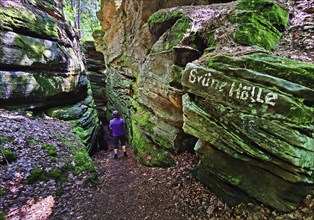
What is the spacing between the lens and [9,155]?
6.10 metres

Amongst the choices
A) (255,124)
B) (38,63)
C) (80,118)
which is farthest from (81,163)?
(255,124)

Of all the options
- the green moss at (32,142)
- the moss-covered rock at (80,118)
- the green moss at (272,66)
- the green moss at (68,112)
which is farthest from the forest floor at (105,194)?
the moss-covered rock at (80,118)

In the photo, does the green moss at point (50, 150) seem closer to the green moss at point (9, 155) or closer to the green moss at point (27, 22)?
the green moss at point (9, 155)

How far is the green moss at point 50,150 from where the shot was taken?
7.02m

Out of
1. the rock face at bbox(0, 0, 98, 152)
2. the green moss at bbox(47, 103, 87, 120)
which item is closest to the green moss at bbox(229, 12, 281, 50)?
the rock face at bbox(0, 0, 98, 152)

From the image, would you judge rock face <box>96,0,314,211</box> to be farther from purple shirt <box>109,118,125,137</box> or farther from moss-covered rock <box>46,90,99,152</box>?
moss-covered rock <box>46,90,99,152</box>

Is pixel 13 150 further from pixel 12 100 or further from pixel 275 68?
pixel 275 68

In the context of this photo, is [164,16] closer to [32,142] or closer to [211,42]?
[211,42]

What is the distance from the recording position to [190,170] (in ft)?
20.0

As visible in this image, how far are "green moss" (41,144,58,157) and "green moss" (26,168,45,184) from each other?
0.87m

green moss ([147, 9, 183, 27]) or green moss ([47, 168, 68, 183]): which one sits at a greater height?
green moss ([147, 9, 183, 27])

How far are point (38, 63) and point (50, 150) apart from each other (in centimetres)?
515

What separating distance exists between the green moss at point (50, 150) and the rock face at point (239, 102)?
3445 mm

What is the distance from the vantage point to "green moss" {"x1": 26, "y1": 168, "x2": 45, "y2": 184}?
5.84m
